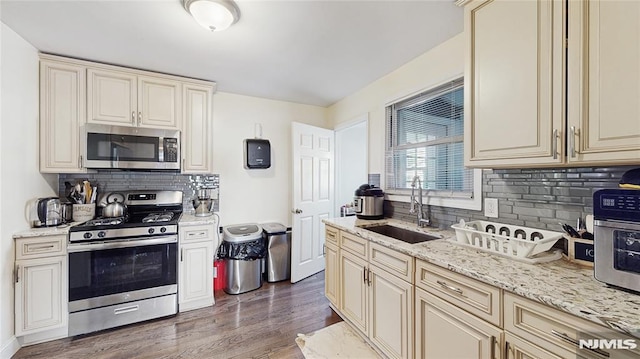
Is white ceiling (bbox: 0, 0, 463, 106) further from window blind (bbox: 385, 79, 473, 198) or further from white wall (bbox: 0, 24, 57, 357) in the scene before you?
window blind (bbox: 385, 79, 473, 198)

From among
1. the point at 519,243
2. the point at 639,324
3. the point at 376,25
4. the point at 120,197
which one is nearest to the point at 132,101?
the point at 120,197

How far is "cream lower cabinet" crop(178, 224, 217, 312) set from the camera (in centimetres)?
248

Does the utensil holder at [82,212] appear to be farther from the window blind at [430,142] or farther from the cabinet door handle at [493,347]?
the cabinet door handle at [493,347]

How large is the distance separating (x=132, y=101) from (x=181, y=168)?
2.61 ft

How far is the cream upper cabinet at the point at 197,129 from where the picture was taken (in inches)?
109

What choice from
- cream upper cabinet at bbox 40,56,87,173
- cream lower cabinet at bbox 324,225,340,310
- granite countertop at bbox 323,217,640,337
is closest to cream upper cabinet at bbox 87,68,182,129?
cream upper cabinet at bbox 40,56,87,173

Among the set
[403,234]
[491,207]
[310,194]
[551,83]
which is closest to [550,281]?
[491,207]

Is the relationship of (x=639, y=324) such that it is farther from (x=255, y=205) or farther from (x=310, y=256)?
(x=255, y=205)

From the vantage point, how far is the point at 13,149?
6.33ft

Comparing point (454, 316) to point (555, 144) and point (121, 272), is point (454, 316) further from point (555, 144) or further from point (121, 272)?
point (121, 272)

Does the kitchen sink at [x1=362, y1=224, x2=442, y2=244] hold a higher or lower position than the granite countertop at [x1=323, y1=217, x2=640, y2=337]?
lower

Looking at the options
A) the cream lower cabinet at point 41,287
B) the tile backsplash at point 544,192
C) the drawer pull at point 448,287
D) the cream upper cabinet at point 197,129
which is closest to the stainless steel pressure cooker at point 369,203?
the tile backsplash at point 544,192

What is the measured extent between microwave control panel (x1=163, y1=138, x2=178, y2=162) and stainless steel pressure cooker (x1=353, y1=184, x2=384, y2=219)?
198 cm

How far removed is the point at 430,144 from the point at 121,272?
3.01 m
